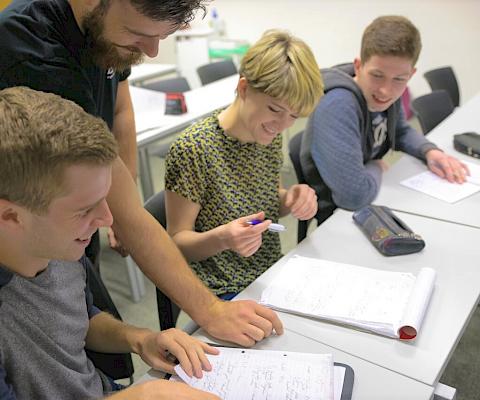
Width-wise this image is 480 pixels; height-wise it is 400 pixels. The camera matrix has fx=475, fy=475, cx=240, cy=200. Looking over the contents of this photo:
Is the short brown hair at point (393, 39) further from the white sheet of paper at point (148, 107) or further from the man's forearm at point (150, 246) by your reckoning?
the white sheet of paper at point (148, 107)

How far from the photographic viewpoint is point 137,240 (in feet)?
3.64

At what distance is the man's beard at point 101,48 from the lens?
972mm

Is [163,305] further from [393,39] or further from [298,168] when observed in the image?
[393,39]

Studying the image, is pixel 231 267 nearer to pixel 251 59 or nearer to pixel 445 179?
pixel 251 59

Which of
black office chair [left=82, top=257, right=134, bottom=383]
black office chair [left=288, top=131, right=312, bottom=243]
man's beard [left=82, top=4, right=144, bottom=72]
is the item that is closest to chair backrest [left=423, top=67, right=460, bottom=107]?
black office chair [left=288, top=131, right=312, bottom=243]

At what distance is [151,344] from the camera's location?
3.14ft

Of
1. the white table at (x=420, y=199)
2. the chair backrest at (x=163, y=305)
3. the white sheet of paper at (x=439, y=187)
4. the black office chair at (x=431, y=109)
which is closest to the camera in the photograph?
the chair backrest at (x=163, y=305)

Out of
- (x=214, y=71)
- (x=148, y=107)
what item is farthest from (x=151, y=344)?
(x=214, y=71)

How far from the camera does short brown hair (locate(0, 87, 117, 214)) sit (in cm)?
69

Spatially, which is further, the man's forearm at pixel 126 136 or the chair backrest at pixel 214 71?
the chair backrest at pixel 214 71

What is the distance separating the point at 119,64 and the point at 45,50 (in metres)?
0.16

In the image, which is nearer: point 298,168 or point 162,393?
point 162,393

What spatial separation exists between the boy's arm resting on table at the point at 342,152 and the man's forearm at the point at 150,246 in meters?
0.73

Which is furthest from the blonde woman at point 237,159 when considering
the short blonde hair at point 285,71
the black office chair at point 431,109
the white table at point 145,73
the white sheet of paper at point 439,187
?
the white table at point 145,73
